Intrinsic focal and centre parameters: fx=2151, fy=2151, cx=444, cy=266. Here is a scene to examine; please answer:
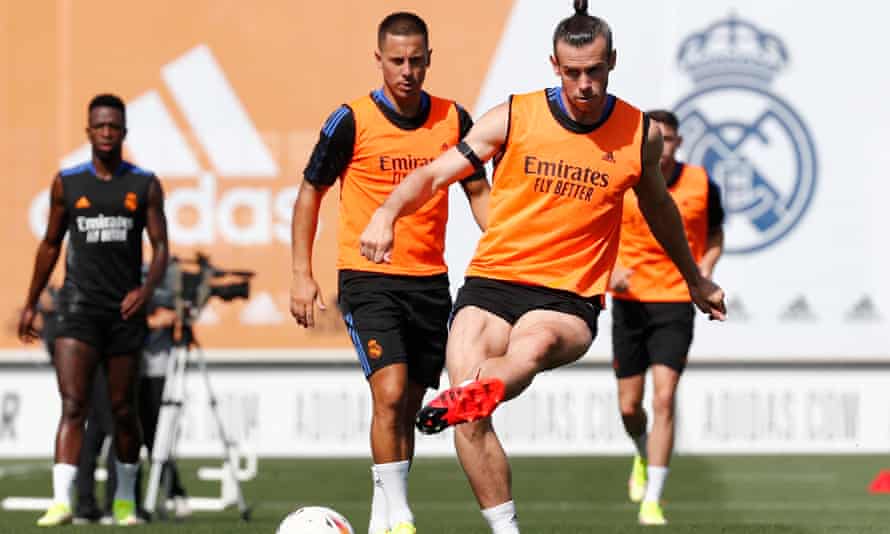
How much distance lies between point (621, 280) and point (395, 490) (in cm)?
422

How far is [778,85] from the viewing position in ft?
67.5

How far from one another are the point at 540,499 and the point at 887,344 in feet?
18.5

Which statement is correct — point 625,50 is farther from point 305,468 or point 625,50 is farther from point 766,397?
point 305,468

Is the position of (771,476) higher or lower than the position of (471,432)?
lower

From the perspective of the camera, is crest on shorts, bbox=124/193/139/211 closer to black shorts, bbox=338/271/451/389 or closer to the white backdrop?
black shorts, bbox=338/271/451/389

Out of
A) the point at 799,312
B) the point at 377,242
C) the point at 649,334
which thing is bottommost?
the point at 799,312

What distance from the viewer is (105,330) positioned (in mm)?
13109

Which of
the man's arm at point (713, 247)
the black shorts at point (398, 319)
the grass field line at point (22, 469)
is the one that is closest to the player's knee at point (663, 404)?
the man's arm at point (713, 247)

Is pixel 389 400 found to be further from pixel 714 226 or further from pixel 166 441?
pixel 714 226

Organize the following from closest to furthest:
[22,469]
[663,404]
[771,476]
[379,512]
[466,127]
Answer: [379,512] < [466,127] < [663,404] < [771,476] < [22,469]

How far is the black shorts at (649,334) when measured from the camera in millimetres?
13836

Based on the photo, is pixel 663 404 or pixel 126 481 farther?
pixel 663 404

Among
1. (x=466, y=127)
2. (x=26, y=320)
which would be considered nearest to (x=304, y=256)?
(x=466, y=127)

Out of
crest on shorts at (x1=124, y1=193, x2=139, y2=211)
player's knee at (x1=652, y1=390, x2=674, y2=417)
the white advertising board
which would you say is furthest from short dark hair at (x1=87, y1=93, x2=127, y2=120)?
the white advertising board
